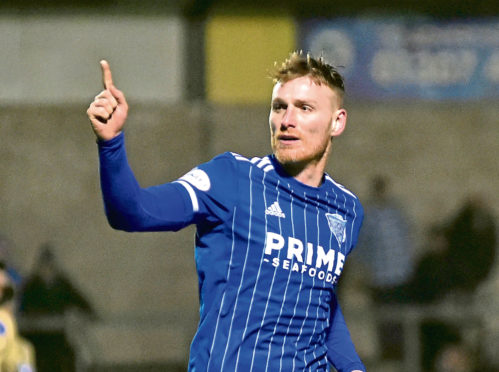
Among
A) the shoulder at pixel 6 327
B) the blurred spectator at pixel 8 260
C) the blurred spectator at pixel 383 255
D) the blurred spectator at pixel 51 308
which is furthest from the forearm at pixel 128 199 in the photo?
the blurred spectator at pixel 383 255

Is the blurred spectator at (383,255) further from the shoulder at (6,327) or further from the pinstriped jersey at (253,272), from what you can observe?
the pinstriped jersey at (253,272)

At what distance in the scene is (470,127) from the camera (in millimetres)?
11930

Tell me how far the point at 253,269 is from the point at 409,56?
8634 millimetres

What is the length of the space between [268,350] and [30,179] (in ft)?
26.6

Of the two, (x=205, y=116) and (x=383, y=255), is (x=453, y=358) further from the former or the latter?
(x=205, y=116)

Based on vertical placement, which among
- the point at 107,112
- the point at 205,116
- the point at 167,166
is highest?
the point at 107,112

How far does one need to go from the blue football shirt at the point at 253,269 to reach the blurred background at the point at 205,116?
651 centimetres

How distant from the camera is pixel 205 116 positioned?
11.8 metres

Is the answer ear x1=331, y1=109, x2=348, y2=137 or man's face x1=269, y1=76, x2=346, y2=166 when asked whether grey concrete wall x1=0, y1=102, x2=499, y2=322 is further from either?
Answer: man's face x1=269, y1=76, x2=346, y2=166

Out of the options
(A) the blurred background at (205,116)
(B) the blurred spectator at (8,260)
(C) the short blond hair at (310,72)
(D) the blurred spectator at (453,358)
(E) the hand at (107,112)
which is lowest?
(D) the blurred spectator at (453,358)

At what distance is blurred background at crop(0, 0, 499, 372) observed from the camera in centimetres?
1119

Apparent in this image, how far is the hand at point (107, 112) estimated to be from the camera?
320 cm

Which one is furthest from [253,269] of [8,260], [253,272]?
[8,260]

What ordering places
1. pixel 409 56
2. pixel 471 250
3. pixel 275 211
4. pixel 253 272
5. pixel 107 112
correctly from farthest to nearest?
pixel 409 56 < pixel 471 250 < pixel 275 211 < pixel 253 272 < pixel 107 112
